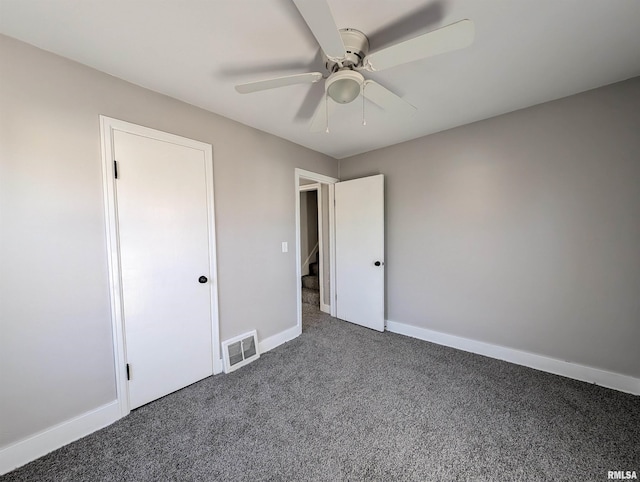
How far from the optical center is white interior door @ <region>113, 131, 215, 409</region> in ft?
5.81

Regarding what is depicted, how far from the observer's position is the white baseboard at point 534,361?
192 cm

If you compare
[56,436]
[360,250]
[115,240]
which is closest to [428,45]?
[115,240]

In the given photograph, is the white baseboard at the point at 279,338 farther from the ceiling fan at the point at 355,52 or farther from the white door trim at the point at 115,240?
the ceiling fan at the point at 355,52

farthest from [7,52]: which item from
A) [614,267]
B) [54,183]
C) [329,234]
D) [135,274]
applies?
[614,267]

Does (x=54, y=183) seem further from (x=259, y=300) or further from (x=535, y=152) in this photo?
(x=535, y=152)

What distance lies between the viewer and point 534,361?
89.0 inches

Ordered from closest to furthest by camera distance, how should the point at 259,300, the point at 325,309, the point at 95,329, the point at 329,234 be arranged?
the point at 95,329 < the point at 259,300 < the point at 329,234 < the point at 325,309

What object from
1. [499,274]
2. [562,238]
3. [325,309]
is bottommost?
[325,309]

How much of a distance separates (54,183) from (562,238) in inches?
149

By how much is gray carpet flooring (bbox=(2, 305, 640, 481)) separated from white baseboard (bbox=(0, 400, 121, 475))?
51mm

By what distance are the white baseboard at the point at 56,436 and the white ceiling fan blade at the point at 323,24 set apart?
256cm

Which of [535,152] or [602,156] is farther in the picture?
[535,152]

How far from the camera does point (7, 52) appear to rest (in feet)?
4.39

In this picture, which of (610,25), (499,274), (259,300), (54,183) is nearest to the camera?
(610,25)
